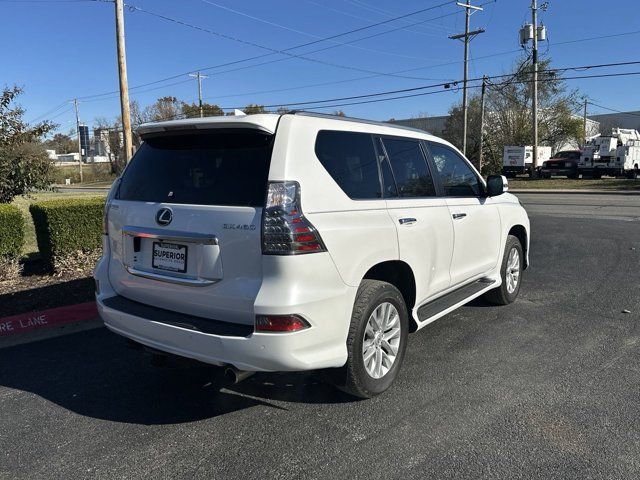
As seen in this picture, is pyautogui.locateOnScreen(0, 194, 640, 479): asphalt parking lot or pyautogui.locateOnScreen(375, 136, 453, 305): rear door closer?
pyautogui.locateOnScreen(0, 194, 640, 479): asphalt parking lot

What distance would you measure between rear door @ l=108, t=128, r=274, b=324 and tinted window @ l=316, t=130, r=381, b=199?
1.35 ft

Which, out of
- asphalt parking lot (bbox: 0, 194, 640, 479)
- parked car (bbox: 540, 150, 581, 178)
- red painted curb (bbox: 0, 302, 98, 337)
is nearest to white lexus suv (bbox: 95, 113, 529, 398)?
asphalt parking lot (bbox: 0, 194, 640, 479)

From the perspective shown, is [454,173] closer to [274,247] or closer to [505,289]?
[505,289]

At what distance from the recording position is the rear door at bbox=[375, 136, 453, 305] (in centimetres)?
375

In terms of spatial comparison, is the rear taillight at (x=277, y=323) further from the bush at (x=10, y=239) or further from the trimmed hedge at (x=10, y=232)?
the trimmed hedge at (x=10, y=232)

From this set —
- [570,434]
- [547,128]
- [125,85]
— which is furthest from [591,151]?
[570,434]

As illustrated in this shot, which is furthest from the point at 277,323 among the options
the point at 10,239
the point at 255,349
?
the point at 10,239

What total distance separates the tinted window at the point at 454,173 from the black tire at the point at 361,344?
1438mm

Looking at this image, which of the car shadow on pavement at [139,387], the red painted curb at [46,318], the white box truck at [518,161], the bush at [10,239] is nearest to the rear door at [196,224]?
the car shadow on pavement at [139,387]

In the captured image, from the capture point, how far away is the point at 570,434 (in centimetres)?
312

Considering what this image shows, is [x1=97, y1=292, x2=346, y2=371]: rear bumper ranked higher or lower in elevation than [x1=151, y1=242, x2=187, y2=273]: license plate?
lower

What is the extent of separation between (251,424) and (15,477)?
52.0 inches

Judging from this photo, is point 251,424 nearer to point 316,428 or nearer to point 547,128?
point 316,428

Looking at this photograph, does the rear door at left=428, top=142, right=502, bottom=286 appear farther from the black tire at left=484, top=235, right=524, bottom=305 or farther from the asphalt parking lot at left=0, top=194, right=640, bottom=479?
the asphalt parking lot at left=0, top=194, right=640, bottom=479
